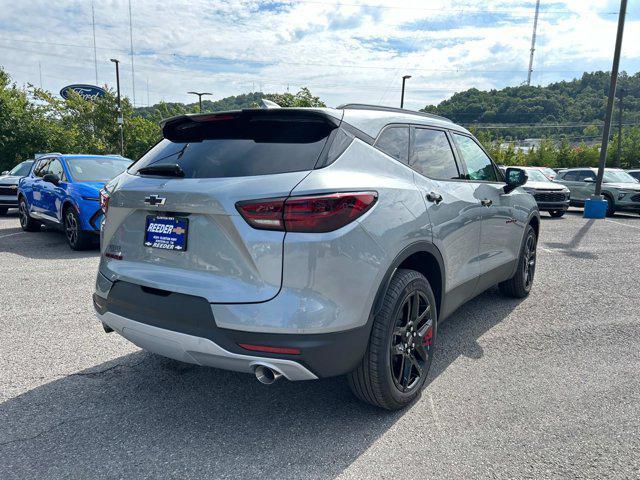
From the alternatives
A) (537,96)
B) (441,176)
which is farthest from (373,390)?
(537,96)

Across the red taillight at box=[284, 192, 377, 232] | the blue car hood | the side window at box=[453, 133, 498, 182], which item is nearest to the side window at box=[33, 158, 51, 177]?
the blue car hood

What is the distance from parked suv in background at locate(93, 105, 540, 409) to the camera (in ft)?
7.59

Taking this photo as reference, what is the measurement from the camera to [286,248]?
90.3 inches

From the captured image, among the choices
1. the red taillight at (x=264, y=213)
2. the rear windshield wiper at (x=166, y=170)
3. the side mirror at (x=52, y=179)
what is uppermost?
the rear windshield wiper at (x=166, y=170)

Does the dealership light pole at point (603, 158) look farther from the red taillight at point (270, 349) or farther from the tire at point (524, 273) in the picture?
the red taillight at point (270, 349)

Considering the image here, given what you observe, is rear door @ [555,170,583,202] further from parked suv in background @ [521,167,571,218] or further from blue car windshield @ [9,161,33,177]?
blue car windshield @ [9,161,33,177]

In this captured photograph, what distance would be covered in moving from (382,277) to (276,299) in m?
0.60

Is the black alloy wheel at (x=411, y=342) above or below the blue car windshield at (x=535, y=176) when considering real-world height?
below

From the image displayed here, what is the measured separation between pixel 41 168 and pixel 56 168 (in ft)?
3.62

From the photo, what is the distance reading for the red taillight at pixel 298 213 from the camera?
2.29m

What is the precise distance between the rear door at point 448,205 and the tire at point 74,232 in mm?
6197

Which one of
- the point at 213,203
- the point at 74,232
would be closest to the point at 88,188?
the point at 74,232

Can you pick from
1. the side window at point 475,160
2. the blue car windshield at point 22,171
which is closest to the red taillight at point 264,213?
the side window at point 475,160

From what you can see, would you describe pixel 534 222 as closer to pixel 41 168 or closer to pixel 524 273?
pixel 524 273
